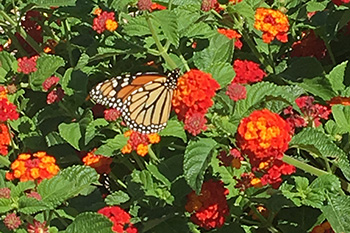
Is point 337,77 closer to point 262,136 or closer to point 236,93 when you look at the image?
point 236,93

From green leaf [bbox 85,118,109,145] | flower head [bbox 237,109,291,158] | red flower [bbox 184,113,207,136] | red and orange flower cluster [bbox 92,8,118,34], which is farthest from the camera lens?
red and orange flower cluster [bbox 92,8,118,34]

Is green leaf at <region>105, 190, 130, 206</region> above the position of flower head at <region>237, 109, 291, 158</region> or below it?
below

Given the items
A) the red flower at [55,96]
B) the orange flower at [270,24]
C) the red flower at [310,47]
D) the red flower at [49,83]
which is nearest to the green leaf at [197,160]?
the orange flower at [270,24]

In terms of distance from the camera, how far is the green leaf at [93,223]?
245 centimetres

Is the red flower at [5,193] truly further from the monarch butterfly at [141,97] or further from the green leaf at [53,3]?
the green leaf at [53,3]

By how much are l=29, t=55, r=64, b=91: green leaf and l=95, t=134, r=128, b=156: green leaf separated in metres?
0.63

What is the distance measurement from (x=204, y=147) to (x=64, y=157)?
1234 millimetres

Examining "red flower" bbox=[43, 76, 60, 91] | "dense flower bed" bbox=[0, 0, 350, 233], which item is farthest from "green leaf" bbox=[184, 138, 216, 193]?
"red flower" bbox=[43, 76, 60, 91]

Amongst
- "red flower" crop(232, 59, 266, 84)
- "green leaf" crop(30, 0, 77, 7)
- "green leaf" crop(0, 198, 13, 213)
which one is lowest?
"green leaf" crop(0, 198, 13, 213)

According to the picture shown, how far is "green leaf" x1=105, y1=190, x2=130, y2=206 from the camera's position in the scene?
9.73ft

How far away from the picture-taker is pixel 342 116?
2.65 metres

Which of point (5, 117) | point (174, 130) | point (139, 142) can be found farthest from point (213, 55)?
point (5, 117)

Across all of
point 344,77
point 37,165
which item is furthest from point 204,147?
point 344,77

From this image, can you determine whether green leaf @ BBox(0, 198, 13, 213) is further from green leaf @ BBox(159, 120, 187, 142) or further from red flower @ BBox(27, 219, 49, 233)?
green leaf @ BBox(159, 120, 187, 142)
